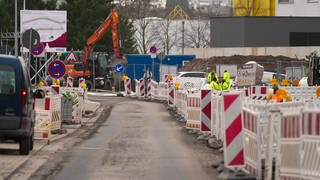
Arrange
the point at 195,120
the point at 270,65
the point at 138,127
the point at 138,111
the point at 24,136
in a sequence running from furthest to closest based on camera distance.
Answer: the point at 270,65, the point at 138,111, the point at 138,127, the point at 195,120, the point at 24,136

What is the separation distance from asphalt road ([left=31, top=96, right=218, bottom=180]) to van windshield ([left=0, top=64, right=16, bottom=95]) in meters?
1.63

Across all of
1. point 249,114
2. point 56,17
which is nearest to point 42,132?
point 249,114

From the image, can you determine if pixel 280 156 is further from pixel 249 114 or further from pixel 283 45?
pixel 283 45

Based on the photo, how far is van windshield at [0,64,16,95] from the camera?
15.6 metres

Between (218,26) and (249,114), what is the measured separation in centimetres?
5810

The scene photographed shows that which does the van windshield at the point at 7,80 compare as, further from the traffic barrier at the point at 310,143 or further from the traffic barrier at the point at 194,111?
the traffic barrier at the point at 194,111

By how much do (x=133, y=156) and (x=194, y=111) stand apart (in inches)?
279

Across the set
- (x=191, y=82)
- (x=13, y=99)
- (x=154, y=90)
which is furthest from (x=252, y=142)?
(x=154, y=90)

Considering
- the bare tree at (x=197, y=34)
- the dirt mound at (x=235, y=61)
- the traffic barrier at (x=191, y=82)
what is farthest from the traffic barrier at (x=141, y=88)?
the bare tree at (x=197, y=34)

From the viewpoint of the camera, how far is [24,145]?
16.0m

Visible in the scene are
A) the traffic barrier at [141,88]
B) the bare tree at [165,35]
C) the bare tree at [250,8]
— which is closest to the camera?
the traffic barrier at [141,88]

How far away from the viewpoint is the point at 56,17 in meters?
42.8

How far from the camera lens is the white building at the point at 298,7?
7806cm

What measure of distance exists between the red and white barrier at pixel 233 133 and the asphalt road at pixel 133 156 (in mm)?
1075
